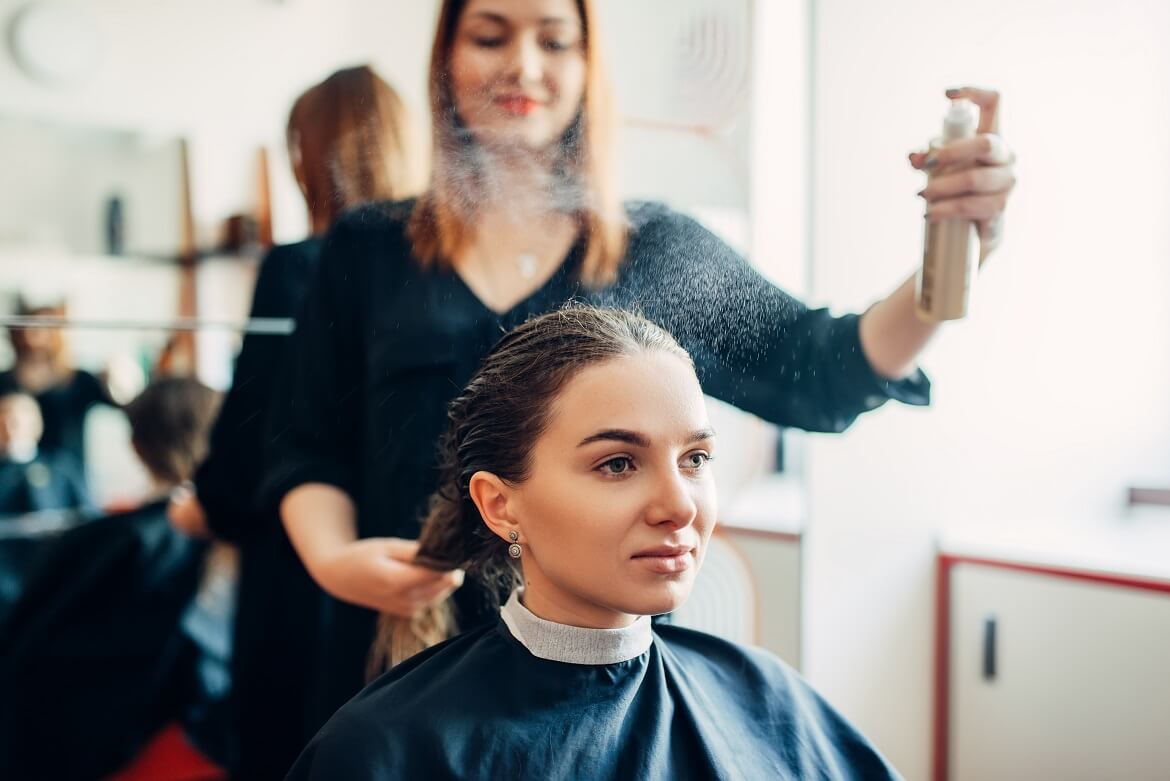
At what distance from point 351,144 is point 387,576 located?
435 millimetres

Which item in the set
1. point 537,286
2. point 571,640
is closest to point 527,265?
point 537,286

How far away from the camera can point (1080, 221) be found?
44.7 inches

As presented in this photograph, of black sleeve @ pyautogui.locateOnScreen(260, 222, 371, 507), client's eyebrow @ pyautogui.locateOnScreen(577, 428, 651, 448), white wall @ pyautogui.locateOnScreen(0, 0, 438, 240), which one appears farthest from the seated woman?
white wall @ pyautogui.locateOnScreen(0, 0, 438, 240)

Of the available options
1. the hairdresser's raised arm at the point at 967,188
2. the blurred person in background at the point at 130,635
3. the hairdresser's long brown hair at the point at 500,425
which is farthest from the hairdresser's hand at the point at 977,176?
the blurred person in background at the point at 130,635

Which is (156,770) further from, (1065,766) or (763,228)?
(1065,766)

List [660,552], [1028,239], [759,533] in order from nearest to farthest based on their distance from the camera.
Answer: [660,552], [1028,239], [759,533]

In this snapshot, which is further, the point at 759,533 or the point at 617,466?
the point at 759,533

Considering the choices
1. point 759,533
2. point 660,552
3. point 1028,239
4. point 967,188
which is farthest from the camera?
point 759,533

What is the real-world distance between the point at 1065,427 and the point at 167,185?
108 centimetres

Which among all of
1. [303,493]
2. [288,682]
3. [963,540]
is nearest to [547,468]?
[303,493]

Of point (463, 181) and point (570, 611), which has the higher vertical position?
point (463, 181)

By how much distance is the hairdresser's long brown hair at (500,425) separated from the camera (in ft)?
2.60

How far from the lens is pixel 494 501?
0.81m

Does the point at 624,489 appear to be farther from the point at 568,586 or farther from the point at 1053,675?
the point at 1053,675
